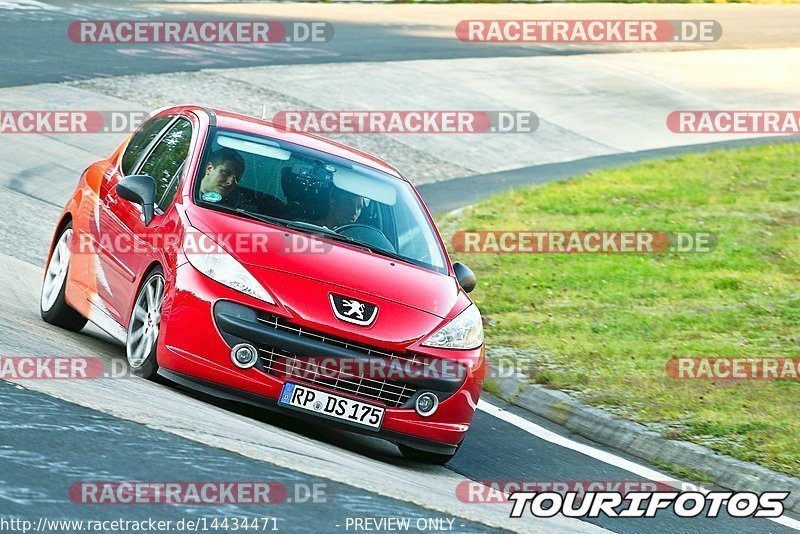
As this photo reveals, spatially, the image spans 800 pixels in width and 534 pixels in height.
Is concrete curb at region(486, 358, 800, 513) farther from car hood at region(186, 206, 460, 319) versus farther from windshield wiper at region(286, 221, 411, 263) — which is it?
windshield wiper at region(286, 221, 411, 263)

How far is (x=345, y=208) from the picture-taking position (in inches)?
321

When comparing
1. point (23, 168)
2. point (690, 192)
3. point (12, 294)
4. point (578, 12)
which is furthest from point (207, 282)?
point (578, 12)

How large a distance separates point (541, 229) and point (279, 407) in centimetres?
883

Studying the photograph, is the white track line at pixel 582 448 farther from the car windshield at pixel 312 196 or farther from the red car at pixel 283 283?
the car windshield at pixel 312 196

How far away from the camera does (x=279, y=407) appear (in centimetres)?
694

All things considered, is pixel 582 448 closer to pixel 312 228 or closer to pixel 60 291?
pixel 312 228

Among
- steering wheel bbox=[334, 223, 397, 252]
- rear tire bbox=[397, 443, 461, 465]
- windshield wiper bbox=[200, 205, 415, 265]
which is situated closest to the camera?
rear tire bbox=[397, 443, 461, 465]

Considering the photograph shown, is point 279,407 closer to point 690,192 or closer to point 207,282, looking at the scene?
point 207,282
